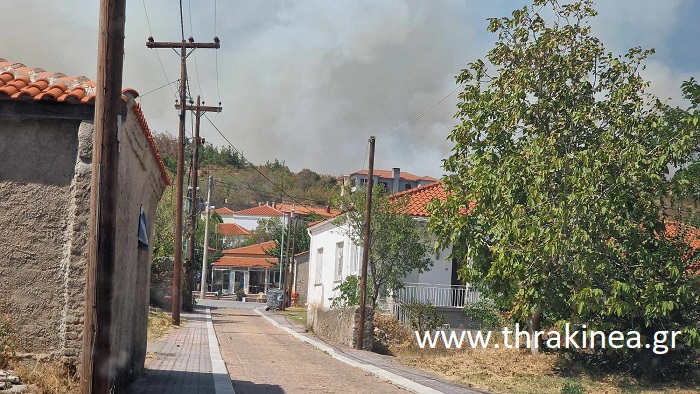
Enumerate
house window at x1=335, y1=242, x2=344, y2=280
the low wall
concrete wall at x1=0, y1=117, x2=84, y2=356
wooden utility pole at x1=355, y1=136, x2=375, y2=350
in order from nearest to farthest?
1. concrete wall at x1=0, y1=117, x2=84, y2=356
2. wooden utility pole at x1=355, y1=136, x2=375, y2=350
3. the low wall
4. house window at x1=335, y1=242, x2=344, y2=280

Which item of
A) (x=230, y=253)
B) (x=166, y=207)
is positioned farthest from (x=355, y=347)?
(x=230, y=253)

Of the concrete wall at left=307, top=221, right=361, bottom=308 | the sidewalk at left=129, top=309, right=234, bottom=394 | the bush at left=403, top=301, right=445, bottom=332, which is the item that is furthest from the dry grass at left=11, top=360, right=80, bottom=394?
the concrete wall at left=307, top=221, right=361, bottom=308

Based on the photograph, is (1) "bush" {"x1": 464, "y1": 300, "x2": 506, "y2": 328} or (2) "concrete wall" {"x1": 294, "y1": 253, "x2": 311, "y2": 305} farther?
(2) "concrete wall" {"x1": 294, "y1": 253, "x2": 311, "y2": 305}

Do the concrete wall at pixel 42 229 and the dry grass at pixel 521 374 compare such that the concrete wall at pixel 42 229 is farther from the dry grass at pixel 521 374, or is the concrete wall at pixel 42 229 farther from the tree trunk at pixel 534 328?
the tree trunk at pixel 534 328

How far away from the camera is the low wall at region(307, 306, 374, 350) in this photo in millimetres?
26891

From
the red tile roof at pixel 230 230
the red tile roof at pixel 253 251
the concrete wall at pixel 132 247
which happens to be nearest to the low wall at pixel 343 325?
the concrete wall at pixel 132 247

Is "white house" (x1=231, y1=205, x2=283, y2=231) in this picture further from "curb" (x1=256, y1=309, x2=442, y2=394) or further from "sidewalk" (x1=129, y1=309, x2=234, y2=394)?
"sidewalk" (x1=129, y1=309, x2=234, y2=394)

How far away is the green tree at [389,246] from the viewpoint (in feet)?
99.6

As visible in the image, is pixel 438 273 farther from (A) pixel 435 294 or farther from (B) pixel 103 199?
(B) pixel 103 199

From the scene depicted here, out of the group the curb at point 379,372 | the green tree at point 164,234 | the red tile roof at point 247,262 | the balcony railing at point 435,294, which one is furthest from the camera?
the red tile roof at point 247,262

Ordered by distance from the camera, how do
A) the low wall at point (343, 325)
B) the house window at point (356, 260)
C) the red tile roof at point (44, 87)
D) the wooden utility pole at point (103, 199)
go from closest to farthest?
1. the wooden utility pole at point (103, 199)
2. the red tile roof at point (44, 87)
3. the low wall at point (343, 325)
4. the house window at point (356, 260)

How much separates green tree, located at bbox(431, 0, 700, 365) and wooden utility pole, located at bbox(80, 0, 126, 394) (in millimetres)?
10411

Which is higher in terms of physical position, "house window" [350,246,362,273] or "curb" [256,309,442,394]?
"house window" [350,246,362,273]

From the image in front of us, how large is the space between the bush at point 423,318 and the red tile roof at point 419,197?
3.93 metres
